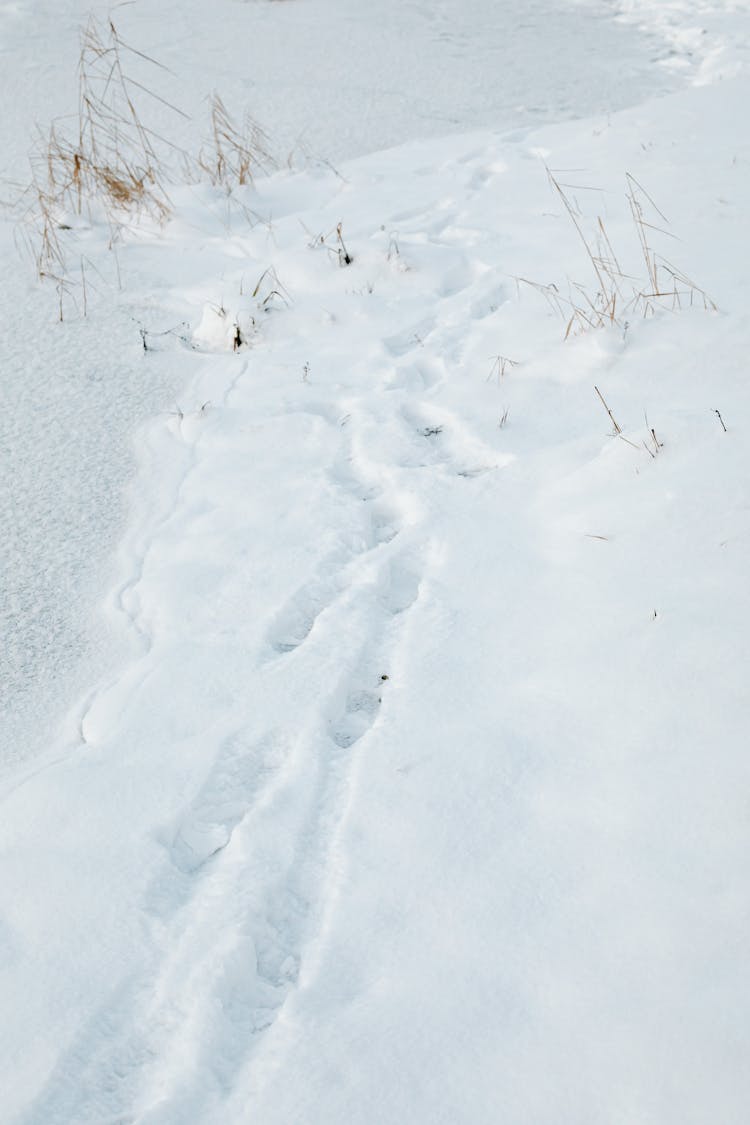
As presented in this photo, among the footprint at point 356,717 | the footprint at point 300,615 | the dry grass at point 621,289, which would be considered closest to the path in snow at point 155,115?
the footprint at point 300,615

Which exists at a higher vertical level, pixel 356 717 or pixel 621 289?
pixel 621 289

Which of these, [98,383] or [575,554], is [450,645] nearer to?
[575,554]

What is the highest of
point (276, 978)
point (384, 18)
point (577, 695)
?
point (384, 18)

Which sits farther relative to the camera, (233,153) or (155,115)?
(155,115)

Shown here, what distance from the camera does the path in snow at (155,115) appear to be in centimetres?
202

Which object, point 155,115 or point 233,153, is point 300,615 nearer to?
point 233,153

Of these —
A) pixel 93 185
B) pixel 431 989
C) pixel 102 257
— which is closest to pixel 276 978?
pixel 431 989

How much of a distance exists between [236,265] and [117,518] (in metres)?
1.61

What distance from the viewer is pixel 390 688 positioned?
177 centimetres

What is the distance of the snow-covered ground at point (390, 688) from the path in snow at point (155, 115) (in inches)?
0.8

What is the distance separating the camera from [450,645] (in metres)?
1.83

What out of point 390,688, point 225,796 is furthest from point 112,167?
point 225,796

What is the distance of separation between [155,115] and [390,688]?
4.13m

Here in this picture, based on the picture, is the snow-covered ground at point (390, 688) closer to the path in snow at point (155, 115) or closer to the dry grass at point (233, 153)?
the path in snow at point (155, 115)
